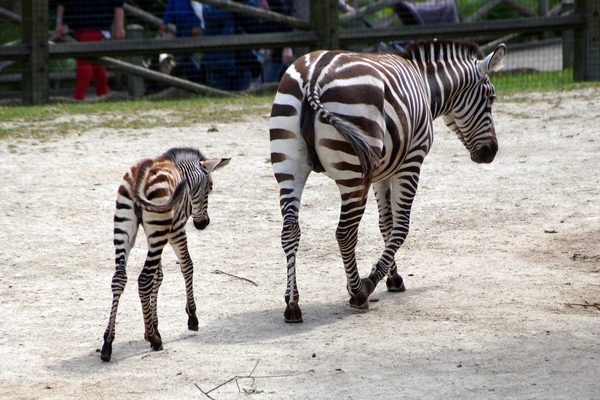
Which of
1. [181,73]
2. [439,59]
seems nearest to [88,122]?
[181,73]

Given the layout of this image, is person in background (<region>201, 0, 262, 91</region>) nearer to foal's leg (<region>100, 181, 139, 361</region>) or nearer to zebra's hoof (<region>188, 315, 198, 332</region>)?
zebra's hoof (<region>188, 315, 198, 332</region>)

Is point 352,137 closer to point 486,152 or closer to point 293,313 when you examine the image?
point 293,313

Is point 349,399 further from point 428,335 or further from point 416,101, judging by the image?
point 416,101

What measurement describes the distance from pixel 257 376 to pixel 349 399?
55 centimetres

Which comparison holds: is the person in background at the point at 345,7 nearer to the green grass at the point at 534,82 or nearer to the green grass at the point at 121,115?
the green grass at the point at 534,82

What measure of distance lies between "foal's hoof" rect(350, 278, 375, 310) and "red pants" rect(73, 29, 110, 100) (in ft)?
29.8

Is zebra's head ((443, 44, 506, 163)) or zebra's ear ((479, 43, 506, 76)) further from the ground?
zebra's ear ((479, 43, 506, 76))

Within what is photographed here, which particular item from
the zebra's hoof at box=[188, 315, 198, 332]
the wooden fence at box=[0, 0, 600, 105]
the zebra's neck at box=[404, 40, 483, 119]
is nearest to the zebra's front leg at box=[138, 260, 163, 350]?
the zebra's hoof at box=[188, 315, 198, 332]

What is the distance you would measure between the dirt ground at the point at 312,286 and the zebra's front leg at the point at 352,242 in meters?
0.12

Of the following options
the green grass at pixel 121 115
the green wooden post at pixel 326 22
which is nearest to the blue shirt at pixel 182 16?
the green grass at pixel 121 115

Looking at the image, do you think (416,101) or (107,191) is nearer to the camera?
(416,101)

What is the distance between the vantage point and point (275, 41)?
41.7ft

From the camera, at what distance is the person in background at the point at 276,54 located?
543 inches

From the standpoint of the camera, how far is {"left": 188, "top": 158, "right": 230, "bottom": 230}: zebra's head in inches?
199
